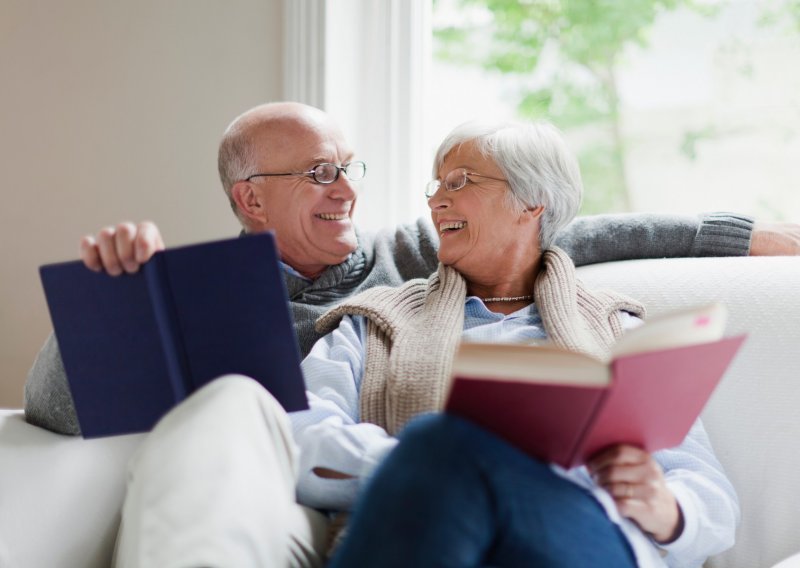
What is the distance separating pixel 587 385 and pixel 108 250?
2.36ft

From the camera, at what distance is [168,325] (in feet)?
4.47

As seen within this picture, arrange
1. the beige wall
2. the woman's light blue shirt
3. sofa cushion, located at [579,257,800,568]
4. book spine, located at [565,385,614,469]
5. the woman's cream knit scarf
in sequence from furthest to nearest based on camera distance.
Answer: the beige wall, sofa cushion, located at [579,257,800,568], the woman's cream knit scarf, the woman's light blue shirt, book spine, located at [565,385,614,469]

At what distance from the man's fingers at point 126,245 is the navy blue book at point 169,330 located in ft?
0.07

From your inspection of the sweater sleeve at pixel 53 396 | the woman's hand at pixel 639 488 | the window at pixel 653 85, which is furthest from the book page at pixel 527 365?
the window at pixel 653 85

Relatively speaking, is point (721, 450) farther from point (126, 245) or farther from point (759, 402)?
point (126, 245)

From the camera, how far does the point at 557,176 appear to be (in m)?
1.86

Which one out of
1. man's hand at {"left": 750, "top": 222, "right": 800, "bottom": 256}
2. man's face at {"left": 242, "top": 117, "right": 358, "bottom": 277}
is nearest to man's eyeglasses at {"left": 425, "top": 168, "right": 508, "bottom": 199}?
man's face at {"left": 242, "top": 117, "right": 358, "bottom": 277}

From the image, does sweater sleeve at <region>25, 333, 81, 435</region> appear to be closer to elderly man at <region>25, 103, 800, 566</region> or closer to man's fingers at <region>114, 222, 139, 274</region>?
elderly man at <region>25, 103, 800, 566</region>

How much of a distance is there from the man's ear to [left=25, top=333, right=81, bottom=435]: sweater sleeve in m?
0.56

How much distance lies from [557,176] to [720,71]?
1.14 meters

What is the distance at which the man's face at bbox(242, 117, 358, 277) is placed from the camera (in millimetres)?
2000

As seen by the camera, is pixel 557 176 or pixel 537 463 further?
pixel 557 176

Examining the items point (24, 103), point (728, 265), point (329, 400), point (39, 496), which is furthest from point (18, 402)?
A: point (728, 265)

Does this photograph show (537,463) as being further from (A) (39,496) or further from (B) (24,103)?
(B) (24,103)
